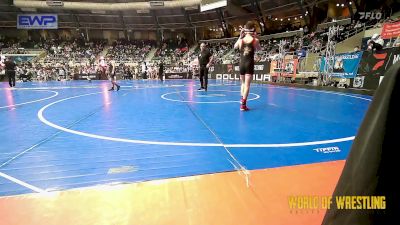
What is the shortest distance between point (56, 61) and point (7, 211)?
113 feet

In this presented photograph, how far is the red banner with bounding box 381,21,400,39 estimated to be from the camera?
11.4 m

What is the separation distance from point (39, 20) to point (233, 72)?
2562 centimetres

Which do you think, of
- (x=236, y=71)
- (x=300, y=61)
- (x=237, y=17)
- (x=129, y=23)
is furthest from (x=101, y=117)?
(x=129, y=23)

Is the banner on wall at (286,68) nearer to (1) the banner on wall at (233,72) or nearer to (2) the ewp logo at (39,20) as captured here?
(1) the banner on wall at (233,72)

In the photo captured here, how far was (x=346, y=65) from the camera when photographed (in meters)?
9.94

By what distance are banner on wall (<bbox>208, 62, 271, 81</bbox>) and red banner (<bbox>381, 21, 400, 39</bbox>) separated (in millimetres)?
6371

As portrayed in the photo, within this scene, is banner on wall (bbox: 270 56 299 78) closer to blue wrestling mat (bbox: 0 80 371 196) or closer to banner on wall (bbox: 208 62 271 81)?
banner on wall (bbox: 208 62 271 81)

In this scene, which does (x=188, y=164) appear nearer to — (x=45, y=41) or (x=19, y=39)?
(x=45, y=41)

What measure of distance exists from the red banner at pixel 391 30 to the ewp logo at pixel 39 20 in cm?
3280

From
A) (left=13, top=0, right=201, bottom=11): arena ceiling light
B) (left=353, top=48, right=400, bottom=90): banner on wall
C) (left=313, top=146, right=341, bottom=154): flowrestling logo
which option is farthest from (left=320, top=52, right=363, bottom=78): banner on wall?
(left=13, top=0, right=201, bottom=11): arena ceiling light

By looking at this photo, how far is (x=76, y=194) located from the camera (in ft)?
6.08

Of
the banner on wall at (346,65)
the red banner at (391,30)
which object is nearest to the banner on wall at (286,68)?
the banner on wall at (346,65)

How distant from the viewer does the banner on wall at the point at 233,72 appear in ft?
54.6

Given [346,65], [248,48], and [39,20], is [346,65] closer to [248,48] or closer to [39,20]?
[248,48]
